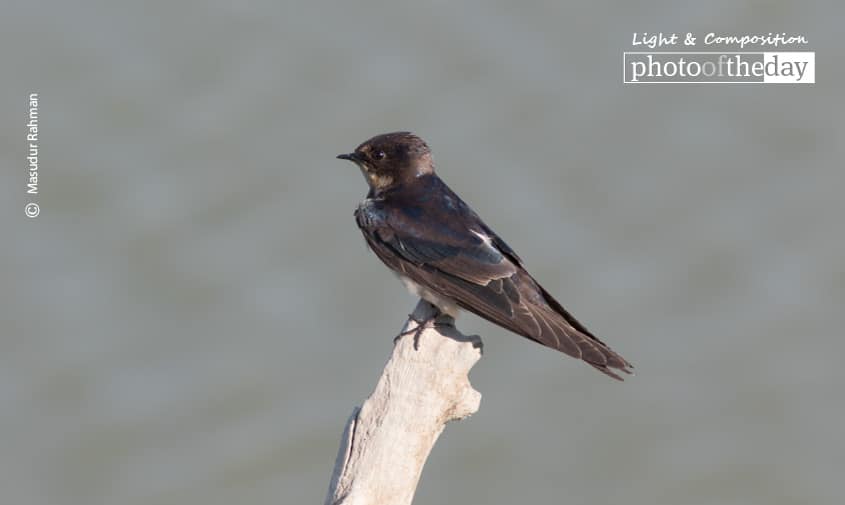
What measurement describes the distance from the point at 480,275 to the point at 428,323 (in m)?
0.45

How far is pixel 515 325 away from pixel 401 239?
65cm

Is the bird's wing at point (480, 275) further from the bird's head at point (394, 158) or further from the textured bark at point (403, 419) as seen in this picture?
the textured bark at point (403, 419)

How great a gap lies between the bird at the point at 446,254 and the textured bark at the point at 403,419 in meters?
0.57

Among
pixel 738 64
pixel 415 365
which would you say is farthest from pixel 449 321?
pixel 738 64

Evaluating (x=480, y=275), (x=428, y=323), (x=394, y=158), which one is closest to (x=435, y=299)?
(x=480, y=275)

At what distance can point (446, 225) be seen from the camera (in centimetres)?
564

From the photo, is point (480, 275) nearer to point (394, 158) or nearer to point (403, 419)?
point (394, 158)

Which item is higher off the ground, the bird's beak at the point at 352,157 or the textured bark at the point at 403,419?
the bird's beak at the point at 352,157

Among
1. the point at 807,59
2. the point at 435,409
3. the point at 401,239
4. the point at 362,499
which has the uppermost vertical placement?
the point at 807,59

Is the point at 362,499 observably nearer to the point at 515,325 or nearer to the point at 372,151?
the point at 515,325

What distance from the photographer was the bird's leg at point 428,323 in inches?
189

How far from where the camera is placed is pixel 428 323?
5039 mm

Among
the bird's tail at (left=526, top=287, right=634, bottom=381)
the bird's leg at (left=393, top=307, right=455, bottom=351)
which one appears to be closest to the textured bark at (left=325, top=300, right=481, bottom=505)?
the bird's leg at (left=393, top=307, right=455, bottom=351)

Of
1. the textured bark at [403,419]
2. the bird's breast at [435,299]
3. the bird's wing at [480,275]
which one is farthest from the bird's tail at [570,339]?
the textured bark at [403,419]
